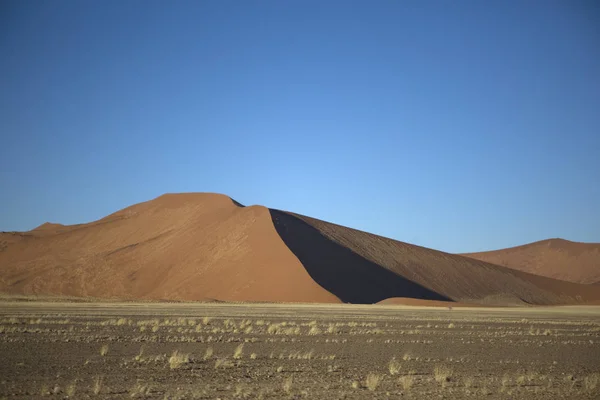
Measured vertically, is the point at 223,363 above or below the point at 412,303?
below

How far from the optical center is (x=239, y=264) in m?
79.8

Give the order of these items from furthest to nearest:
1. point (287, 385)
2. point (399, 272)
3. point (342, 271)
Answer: point (399, 272) < point (342, 271) < point (287, 385)

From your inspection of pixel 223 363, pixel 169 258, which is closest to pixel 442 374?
pixel 223 363

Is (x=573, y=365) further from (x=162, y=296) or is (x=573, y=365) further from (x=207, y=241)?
(x=207, y=241)

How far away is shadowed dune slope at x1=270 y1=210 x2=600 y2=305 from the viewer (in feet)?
262

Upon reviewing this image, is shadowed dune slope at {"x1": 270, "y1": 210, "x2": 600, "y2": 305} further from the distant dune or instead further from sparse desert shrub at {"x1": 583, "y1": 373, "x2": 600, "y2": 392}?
sparse desert shrub at {"x1": 583, "y1": 373, "x2": 600, "y2": 392}

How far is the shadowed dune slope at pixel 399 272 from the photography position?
7988cm

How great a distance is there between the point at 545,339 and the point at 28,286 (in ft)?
245

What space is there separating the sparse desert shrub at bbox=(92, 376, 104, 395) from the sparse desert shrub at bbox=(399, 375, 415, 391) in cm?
562

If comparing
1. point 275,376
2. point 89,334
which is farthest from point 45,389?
point 89,334

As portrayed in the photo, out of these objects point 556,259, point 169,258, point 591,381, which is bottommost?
point 591,381

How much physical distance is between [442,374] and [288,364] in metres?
3.73

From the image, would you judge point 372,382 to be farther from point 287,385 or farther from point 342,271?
point 342,271

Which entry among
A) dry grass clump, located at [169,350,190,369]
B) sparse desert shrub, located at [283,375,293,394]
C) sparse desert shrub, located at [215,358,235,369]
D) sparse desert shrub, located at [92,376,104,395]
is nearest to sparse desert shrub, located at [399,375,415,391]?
sparse desert shrub, located at [283,375,293,394]
